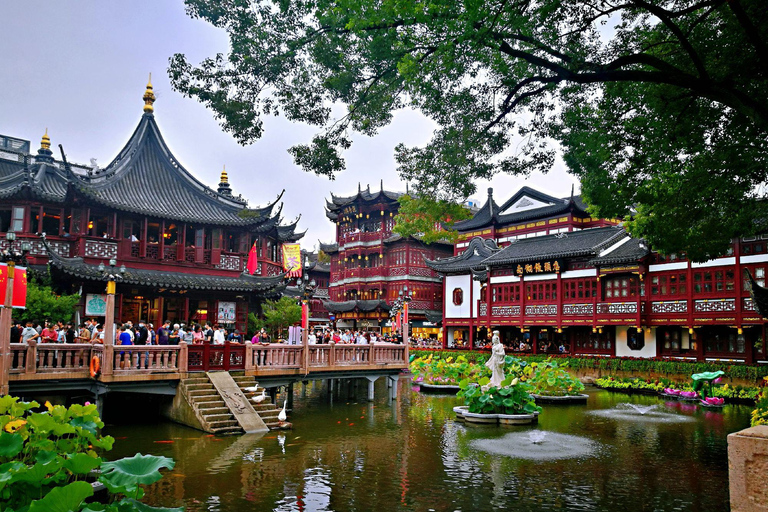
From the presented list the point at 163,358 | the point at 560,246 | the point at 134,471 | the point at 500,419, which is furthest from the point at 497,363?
the point at 560,246

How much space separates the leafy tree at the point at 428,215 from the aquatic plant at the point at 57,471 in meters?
8.92

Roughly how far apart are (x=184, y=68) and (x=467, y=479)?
9.29m

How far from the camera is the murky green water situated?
9289mm

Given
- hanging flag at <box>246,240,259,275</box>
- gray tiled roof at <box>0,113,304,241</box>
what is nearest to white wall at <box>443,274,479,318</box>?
gray tiled roof at <box>0,113,304,241</box>

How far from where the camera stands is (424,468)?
11.6 metres

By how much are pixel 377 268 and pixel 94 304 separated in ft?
106

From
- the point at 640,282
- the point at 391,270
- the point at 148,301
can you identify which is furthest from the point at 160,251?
the point at 391,270

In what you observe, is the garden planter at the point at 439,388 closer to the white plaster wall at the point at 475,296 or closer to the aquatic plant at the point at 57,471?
the white plaster wall at the point at 475,296

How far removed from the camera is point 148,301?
2712 cm

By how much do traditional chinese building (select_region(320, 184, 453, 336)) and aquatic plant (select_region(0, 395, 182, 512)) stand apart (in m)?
45.2

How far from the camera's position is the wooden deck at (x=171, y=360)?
565 inches

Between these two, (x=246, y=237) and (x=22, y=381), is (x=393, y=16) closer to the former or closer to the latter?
(x=22, y=381)

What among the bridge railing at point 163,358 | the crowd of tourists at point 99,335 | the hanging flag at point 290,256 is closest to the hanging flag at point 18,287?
the bridge railing at point 163,358

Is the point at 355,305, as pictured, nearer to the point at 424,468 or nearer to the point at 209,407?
the point at 209,407
